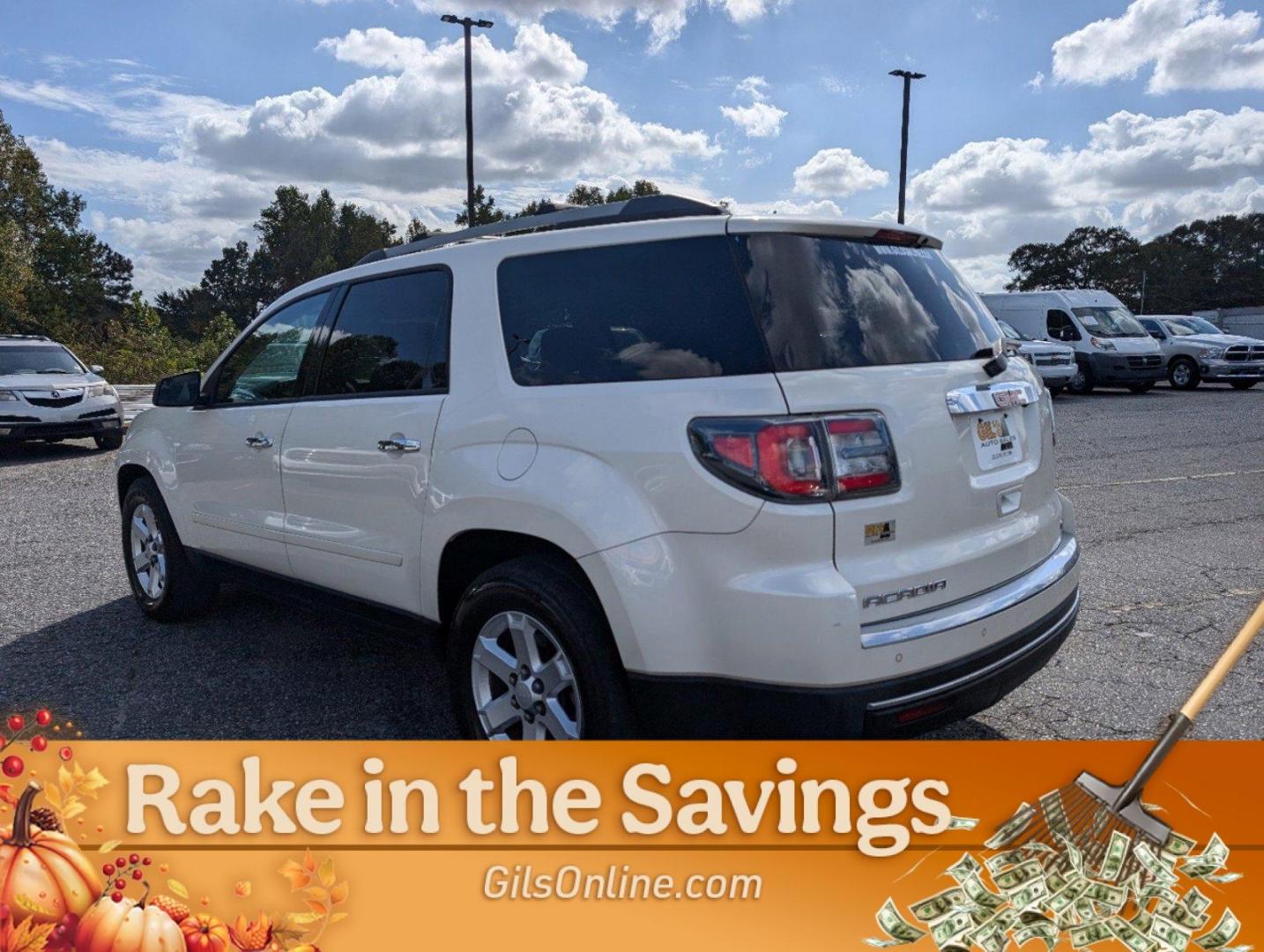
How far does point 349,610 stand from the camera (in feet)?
12.5

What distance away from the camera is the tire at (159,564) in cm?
502

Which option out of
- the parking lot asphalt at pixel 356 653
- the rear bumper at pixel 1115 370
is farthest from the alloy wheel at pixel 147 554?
the rear bumper at pixel 1115 370

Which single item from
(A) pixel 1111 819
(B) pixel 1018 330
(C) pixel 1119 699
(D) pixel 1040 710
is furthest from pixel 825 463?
(B) pixel 1018 330

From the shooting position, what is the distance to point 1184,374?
2248 cm

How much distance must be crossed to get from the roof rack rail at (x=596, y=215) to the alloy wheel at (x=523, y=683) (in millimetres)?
1304

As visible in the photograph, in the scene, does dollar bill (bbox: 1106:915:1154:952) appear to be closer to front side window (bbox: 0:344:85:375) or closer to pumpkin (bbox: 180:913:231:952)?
pumpkin (bbox: 180:913:231:952)

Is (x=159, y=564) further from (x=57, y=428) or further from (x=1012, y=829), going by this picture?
(x=57, y=428)

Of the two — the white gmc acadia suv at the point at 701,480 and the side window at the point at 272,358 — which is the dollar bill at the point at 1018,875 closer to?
the white gmc acadia suv at the point at 701,480

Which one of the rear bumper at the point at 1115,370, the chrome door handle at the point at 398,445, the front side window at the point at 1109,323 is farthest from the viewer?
the front side window at the point at 1109,323

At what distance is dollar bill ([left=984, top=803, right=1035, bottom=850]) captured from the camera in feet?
8.10

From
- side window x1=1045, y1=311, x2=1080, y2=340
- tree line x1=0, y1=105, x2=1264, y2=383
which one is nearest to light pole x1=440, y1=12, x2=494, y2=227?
tree line x1=0, y1=105, x2=1264, y2=383

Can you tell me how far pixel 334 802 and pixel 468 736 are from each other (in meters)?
0.60

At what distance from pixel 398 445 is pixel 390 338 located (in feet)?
1.61

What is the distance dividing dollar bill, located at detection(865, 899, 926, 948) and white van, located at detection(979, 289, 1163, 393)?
19.6 metres
